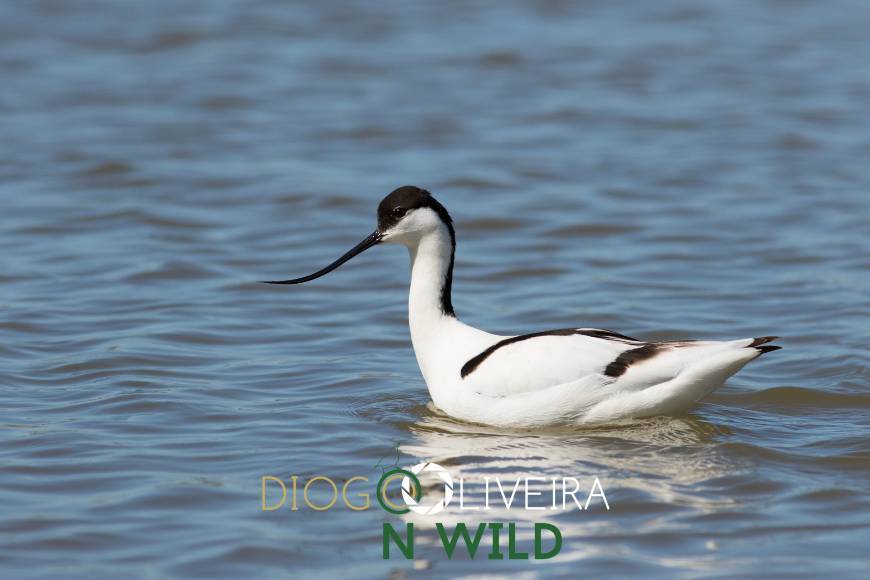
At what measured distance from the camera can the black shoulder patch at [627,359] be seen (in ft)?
23.6

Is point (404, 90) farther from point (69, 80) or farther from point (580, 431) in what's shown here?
point (580, 431)

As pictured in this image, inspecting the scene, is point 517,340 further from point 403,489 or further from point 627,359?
point 403,489

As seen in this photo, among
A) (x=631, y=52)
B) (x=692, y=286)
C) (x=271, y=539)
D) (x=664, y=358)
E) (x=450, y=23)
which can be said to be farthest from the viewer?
(x=450, y=23)

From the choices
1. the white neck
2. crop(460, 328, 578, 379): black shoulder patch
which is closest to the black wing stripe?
crop(460, 328, 578, 379): black shoulder patch

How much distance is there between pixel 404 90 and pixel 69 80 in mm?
3857

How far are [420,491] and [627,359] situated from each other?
1.42 metres

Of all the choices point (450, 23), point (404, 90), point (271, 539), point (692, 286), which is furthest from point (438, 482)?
point (450, 23)

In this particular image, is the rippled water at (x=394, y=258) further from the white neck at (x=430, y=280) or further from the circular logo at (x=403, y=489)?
the white neck at (x=430, y=280)

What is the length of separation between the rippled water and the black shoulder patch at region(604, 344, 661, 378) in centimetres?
34

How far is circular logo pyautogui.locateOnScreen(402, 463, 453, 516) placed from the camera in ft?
20.4

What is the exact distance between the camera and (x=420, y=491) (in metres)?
6.41

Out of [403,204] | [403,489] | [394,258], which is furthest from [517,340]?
[394,258]

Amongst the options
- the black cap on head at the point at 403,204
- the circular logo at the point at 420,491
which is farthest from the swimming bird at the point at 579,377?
the black cap on head at the point at 403,204

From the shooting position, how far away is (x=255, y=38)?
1855 centimetres
